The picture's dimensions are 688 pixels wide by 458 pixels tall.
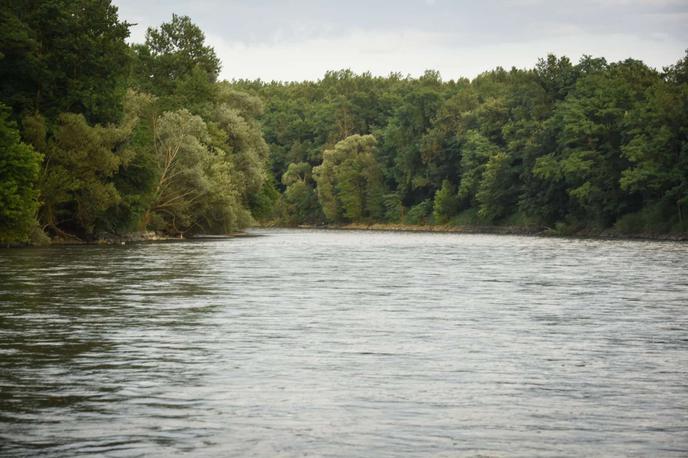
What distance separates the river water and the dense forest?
36986mm

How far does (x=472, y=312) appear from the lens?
28875 mm

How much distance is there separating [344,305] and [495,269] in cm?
2145

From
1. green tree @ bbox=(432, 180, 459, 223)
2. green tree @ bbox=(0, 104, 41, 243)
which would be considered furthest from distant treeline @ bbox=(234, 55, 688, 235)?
green tree @ bbox=(0, 104, 41, 243)

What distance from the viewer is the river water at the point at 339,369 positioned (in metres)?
12.7

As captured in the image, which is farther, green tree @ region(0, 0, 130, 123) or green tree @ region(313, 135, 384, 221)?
green tree @ region(313, 135, 384, 221)

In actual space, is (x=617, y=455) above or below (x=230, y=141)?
below

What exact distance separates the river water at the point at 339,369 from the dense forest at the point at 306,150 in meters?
37.0

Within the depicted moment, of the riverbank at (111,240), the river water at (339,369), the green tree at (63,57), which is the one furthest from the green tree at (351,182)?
the river water at (339,369)

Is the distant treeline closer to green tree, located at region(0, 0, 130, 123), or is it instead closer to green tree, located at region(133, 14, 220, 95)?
green tree, located at region(133, 14, 220, 95)

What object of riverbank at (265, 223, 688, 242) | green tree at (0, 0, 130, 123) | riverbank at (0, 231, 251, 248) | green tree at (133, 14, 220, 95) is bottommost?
riverbank at (0, 231, 251, 248)

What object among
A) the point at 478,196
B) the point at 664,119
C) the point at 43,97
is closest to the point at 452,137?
the point at 478,196

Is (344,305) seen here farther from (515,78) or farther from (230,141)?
(515,78)

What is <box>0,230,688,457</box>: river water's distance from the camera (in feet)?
41.5

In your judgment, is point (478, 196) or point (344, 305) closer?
point (344, 305)
